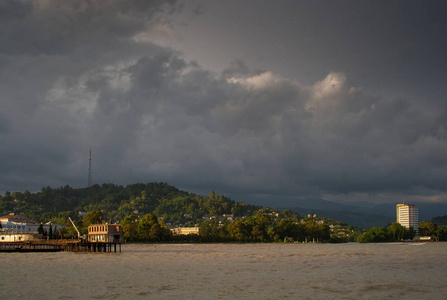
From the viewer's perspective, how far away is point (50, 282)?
6150 cm

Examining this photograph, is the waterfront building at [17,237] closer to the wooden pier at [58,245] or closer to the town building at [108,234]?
the wooden pier at [58,245]

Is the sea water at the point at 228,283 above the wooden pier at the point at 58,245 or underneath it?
above

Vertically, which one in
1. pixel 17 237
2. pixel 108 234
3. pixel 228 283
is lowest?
pixel 17 237

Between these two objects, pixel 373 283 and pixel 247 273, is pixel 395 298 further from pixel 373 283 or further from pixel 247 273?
pixel 247 273

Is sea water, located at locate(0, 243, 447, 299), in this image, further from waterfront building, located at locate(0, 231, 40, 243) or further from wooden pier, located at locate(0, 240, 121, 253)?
waterfront building, located at locate(0, 231, 40, 243)

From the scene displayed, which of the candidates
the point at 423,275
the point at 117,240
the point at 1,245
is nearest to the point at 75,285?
the point at 423,275

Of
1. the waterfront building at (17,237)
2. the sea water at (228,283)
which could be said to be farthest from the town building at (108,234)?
the sea water at (228,283)

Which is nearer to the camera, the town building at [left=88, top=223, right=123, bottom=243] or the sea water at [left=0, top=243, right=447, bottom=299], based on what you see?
the sea water at [left=0, top=243, right=447, bottom=299]

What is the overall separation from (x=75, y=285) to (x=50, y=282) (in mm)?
5485

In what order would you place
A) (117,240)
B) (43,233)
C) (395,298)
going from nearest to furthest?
1. (395,298)
2. (117,240)
3. (43,233)

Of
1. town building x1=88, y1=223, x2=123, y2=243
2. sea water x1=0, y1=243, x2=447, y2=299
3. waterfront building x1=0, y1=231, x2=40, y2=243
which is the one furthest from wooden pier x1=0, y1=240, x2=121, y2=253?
sea water x1=0, y1=243, x2=447, y2=299

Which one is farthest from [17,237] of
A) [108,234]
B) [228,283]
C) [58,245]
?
[228,283]

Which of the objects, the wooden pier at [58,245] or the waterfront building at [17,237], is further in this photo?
the waterfront building at [17,237]

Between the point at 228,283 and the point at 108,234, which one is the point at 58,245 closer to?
the point at 108,234
